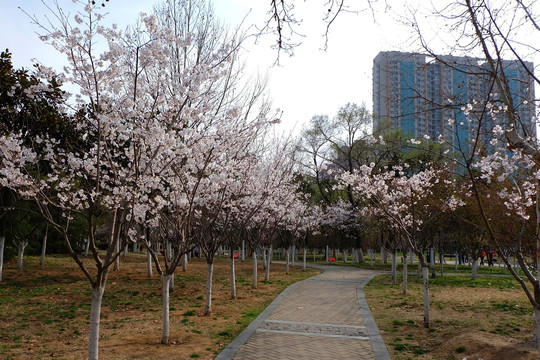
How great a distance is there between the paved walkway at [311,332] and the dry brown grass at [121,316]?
18.0 inches

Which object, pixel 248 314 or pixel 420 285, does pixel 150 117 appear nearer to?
pixel 248 314

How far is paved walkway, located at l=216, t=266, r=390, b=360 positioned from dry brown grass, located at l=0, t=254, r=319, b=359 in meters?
0.46

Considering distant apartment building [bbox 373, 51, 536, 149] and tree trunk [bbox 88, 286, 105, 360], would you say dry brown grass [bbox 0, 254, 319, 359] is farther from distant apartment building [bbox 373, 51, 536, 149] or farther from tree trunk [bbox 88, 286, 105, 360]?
distant apartment building [bbox 373, 51, 536, 149]

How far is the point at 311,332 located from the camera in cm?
815

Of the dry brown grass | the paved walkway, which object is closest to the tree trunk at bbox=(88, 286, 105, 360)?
the dry brown grass

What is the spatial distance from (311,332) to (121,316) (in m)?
4.77

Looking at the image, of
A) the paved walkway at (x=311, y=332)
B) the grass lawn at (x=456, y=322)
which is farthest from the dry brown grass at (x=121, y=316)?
the grass lawn at (x=456, y=322)

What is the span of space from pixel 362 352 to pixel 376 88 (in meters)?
4.36

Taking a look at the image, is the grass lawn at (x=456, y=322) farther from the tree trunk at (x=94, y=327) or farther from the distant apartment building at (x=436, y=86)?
the tree trunk at (x=94, y=327)

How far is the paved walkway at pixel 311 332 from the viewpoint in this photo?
665 cm

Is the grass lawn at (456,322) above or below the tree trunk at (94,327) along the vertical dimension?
below

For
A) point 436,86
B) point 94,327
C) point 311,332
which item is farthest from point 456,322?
point 94,327

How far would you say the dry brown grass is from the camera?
6828 millimetres

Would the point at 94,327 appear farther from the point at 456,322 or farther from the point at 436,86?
the point at 456,322
